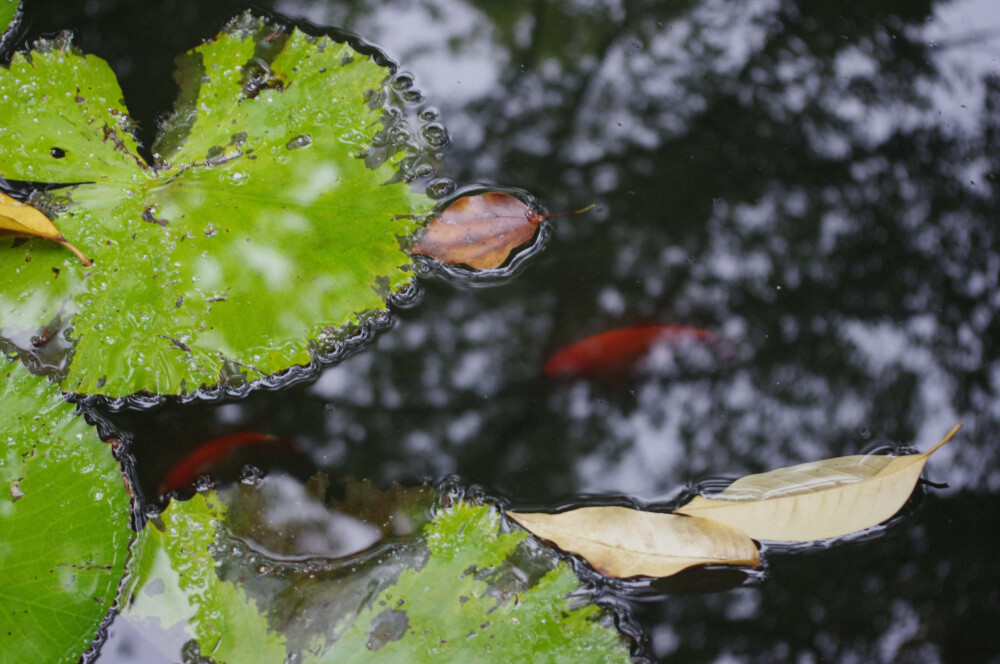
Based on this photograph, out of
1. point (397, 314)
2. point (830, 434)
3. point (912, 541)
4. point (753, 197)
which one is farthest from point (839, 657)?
point (397, 314)

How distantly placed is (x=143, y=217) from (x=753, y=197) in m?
1.43

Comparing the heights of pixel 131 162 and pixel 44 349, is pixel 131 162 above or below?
above

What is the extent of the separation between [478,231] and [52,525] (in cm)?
103

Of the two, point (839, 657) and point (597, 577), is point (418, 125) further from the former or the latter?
point (839, 657)

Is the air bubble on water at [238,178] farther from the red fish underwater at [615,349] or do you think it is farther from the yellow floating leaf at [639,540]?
the yellow floating leaf at [639,540]

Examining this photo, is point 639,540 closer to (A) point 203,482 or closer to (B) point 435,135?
(A) point 203,482

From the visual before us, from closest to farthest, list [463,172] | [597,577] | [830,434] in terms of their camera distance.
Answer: [597,577]
[830,434]
[463,172]

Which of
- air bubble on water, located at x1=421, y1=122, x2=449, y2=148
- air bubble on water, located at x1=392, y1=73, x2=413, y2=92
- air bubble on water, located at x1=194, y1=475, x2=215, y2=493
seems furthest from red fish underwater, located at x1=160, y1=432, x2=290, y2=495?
air bubble on water, located at x1=392, y1=73, x2=413, y2=92

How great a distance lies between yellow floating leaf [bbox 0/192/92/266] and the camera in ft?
4.16

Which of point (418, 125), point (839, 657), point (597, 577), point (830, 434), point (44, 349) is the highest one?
point (418, 125)

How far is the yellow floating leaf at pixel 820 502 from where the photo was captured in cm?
128

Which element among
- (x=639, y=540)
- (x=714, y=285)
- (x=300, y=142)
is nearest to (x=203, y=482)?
(x=300, y=142)

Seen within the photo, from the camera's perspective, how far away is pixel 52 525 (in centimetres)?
118

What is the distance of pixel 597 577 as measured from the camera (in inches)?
50.8
